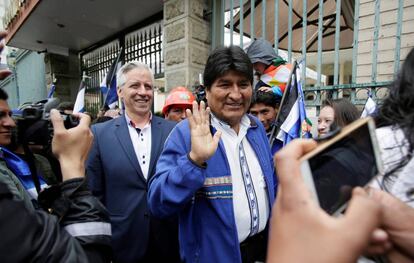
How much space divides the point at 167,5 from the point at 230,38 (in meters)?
1.11

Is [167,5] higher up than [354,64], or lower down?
higher up

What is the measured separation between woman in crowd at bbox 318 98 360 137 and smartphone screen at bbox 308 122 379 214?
2.12m

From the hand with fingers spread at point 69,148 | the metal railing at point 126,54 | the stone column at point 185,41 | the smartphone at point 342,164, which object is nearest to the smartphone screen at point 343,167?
the smartphone at point 342,164

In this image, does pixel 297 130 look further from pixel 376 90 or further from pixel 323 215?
pixel 323 215

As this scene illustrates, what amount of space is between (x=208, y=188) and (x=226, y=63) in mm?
685

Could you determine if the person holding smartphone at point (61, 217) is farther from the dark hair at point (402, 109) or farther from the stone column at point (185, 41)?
the stone column at point (185, 41)

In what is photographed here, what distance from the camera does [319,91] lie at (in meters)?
3.25

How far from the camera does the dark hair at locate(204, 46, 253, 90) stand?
1.48 metres

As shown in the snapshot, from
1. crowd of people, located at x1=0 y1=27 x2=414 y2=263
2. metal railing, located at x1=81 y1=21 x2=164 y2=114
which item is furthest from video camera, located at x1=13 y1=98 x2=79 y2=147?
metal railing, located at x1=81 y1=21 x2=164 y2=114

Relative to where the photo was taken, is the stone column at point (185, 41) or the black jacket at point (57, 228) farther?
the stone column at point (185, 41)

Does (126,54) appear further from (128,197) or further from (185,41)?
(128,197)

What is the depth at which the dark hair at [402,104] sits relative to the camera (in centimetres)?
72

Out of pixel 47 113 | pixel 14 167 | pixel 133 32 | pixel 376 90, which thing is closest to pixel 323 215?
pixel 47 113

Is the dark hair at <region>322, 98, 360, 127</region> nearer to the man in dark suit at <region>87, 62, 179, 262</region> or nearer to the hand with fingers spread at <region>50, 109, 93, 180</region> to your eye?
the man in dark suit at <region>87, 62, 179, 262</region>
